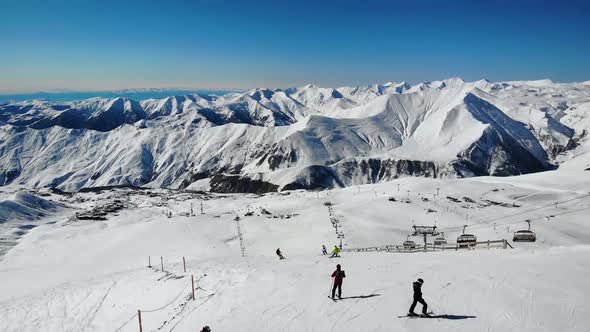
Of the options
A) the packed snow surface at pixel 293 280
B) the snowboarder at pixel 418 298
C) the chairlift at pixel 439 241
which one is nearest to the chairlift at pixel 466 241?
the chairlift at pixel 439 241

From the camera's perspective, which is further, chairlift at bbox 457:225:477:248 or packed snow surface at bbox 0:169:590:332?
chairlift at bbox 457:225:477:248

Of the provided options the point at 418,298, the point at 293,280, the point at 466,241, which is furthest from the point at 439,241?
the point at 418,298

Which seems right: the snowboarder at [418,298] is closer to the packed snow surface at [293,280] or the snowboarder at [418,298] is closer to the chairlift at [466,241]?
the packed snow surface at [293,280]

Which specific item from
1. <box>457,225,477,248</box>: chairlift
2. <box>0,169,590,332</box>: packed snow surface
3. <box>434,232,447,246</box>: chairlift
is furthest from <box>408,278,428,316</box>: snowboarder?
<box>434,232,447,246</box>: chairlift

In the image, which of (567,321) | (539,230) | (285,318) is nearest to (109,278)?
(285,318)

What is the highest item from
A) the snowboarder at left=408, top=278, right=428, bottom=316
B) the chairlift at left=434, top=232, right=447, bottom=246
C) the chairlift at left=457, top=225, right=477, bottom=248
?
the snowboarder at left=408, top=278, right=428, bottom=316

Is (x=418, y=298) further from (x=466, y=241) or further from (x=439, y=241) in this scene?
(x=439, y=241)

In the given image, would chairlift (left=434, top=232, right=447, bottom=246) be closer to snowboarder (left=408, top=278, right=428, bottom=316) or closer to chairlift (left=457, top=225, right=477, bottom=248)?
chairlift (left=457, top=225, right=477, bottom=248)

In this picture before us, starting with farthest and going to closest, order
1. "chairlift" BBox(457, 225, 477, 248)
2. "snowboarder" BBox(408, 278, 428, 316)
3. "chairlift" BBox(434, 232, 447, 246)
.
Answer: "chairlift" BBox(434, 232, 447, 246)
"chairlift" BBox(457, 225, 477, 248)
"snowboarder" BBox(408, 278, 428, 316)

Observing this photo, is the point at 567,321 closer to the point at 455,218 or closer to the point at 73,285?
the point at 73,285
